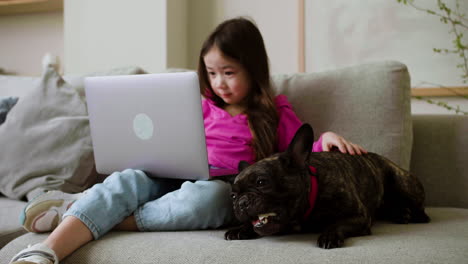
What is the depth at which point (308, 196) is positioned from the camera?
4.26ft

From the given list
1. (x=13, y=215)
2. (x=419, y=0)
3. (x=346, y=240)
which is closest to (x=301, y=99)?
(x=346, y=240)

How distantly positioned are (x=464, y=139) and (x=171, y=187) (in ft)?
4.11

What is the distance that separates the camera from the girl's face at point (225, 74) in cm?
182

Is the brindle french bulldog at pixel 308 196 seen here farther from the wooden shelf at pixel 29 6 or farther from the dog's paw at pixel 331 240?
the wooden shelf at pixel 29 6

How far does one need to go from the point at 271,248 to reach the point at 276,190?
161mm

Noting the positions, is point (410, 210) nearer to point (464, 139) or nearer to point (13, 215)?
point (464, 139)

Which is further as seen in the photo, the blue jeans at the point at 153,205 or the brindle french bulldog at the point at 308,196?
the blue jeans at the point at 153,205

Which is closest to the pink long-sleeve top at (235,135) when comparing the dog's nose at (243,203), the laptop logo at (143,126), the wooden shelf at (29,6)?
the laptop logo at (143,126)

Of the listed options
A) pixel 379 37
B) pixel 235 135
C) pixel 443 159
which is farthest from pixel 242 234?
pixel 379 37

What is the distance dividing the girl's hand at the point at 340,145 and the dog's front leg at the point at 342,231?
1.02ft

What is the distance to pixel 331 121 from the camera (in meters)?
1.91

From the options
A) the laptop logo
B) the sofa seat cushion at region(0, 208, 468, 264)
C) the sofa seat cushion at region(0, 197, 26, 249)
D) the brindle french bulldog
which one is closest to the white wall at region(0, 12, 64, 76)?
the sofa seat cushion at region(0, 197, 26, 249)

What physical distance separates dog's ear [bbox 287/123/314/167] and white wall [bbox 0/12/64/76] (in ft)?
9.89

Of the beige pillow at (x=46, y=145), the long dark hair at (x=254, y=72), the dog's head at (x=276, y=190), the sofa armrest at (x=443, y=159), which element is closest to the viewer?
the dog's head at (x=276, y=190)
